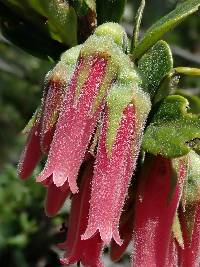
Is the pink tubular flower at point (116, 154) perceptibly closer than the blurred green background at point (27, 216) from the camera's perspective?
Yes

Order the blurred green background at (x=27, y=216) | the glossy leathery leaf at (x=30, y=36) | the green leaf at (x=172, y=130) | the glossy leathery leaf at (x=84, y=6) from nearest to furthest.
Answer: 1. the green leaf at (x=172, y=130)
2. the glossy leathery leaf at (x=84, y=6)
3. the glossy leathery leaf at (x=30, y=36)
4. the blurred green background at (x=27, y=216)

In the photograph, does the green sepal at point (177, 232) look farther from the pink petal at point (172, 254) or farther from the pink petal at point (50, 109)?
the pink petal at point (50, 109)

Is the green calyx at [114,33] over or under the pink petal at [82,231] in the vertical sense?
over

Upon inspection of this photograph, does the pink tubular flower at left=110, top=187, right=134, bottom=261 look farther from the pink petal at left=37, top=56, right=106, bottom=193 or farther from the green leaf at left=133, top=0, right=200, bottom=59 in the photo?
the green leaf at left=133, top=0, right=200, bottom=59

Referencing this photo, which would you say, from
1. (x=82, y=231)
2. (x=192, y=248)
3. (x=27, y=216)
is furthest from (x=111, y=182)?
(x=27, y=216)

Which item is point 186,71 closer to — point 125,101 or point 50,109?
point 125,101

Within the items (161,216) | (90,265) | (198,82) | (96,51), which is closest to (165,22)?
(96,51)

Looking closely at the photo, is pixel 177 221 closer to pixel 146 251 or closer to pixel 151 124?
pixel 146 251

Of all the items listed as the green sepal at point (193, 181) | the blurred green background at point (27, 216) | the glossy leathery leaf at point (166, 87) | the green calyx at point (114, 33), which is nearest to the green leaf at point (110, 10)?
the green calyx at point (114, 33)
